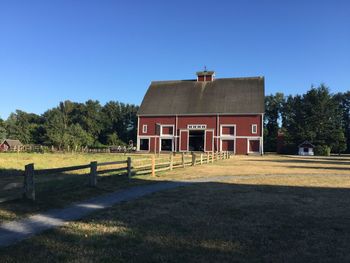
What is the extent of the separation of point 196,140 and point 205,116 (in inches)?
179

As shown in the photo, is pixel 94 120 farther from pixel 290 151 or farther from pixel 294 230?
pixel 294 230

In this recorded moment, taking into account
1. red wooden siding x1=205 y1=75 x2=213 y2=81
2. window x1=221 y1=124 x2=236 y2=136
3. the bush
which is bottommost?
the bush

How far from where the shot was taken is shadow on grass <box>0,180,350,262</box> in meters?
5.89

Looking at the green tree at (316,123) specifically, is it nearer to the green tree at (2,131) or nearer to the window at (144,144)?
the window at (144,144)

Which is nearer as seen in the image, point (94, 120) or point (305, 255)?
point (305, 255)

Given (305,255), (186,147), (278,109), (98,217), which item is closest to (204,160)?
(98,217)

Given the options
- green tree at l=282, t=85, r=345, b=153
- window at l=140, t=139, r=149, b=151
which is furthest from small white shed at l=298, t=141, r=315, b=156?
window at l=140, t=139, r=149, b=151

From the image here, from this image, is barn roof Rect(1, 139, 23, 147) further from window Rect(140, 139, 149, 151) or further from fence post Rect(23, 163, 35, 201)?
fence post Rect(23, 163, 35, 201)

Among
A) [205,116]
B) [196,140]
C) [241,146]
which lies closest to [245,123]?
[241,146]

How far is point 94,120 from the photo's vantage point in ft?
328

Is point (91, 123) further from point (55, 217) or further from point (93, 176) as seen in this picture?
point (55, 217)

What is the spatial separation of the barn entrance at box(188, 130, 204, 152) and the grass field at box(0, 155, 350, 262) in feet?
162

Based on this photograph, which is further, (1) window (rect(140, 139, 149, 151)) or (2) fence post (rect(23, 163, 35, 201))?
(1) window (rect(140, 139, 149, 151))

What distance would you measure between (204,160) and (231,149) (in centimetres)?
2798
